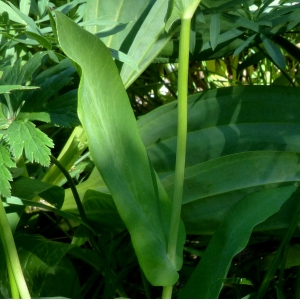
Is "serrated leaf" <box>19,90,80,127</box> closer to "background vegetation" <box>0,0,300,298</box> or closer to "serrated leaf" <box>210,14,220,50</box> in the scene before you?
"background vegetation" <box>0,0,300,298</box>

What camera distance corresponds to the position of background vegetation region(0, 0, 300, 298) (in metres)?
0.45

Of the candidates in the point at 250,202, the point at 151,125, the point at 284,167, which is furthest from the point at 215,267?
the point at 151,125

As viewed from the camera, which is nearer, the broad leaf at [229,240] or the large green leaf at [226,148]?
the broad leaf at [229,240]

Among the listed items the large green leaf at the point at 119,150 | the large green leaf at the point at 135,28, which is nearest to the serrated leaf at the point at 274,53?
the large green leaf at the point at 135,28

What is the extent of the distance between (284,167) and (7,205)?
366mm

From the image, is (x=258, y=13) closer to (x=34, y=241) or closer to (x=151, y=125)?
(x=151, y=125)

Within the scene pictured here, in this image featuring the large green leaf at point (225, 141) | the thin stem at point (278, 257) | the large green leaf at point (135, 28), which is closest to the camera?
the thin stem at point (278, 257)

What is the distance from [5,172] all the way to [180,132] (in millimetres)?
175

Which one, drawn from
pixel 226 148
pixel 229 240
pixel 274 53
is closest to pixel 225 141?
pixel 226 148

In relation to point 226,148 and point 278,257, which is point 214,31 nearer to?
point 226,148

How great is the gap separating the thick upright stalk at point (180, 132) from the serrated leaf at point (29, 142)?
0.42 ft

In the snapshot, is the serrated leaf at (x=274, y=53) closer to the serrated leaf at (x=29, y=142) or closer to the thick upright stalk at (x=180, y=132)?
the thick upright stalk at (x=180, y=132)

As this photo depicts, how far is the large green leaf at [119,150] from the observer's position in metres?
0.42

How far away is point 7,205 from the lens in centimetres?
60
